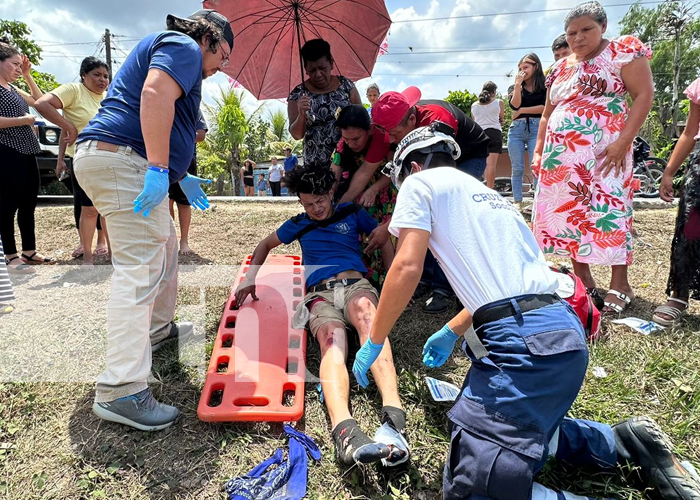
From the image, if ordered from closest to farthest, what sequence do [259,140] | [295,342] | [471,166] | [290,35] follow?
1. [295,342]
2. [471,166]
3. [290,35]
4. [259,140]

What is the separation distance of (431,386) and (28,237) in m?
4.14

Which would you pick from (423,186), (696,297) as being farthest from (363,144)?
(696,297)

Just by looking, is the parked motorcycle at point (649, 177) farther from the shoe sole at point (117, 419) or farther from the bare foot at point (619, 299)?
the shoe sole at point (117, 419)

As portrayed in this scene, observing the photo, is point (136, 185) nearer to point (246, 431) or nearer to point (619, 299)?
point (246, 431)

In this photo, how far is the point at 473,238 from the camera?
4.69 feet

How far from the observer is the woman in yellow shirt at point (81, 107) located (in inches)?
150

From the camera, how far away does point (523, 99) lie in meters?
5.09

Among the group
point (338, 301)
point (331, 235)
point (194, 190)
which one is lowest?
point (338, 301)

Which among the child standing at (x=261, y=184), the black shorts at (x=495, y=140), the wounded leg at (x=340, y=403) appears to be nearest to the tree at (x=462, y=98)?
the child standing at (x=261, y=184)

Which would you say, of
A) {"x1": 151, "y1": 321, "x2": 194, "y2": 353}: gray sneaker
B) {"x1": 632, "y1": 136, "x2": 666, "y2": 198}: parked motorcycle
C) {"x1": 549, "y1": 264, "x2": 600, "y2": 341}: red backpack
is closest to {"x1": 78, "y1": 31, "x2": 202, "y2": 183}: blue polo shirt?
{"x1": 151, "y1": 321, "x2": 194, "y2": 353}: gray sneaker

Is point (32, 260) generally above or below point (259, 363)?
above

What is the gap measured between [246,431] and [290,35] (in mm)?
3158

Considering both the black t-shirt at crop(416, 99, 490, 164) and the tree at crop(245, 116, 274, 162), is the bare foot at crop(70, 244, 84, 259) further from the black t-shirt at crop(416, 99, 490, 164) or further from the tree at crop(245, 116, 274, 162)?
the tree at crop(245, 116, 274, 162)

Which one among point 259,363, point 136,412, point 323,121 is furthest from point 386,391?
point 323,121
